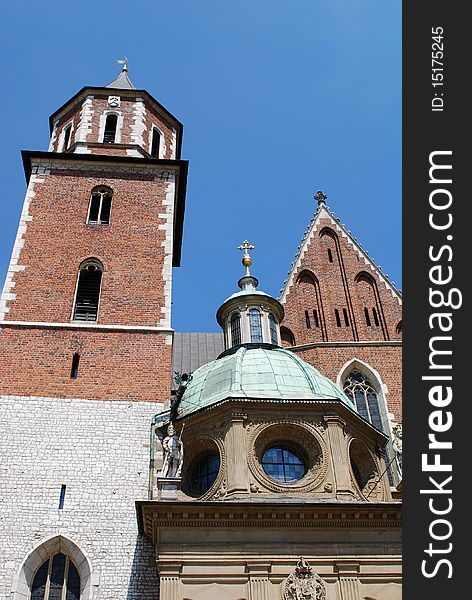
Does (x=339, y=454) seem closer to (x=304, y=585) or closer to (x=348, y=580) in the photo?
(x=348, y=580)

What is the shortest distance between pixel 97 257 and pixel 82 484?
7104mm

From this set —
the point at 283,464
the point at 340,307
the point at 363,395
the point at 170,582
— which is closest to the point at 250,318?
the point at 340,307

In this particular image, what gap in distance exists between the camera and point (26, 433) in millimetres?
14930

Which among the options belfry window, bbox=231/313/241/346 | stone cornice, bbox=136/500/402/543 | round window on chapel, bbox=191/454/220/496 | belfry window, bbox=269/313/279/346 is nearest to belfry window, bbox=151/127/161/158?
belfry window, bbox=231/313/241/346

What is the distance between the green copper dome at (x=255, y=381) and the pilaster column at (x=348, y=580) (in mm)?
3908

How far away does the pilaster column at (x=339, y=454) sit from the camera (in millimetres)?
14109

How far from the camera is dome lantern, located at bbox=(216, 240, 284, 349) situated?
67.7 feet

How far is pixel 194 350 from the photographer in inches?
1103

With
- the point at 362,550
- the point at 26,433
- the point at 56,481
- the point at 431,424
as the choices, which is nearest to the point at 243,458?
the point at 362,550

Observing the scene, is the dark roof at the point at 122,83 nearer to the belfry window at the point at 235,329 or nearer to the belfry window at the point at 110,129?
the belfry window at the point at 110,129

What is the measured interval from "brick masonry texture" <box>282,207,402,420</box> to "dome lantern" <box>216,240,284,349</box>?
4.18 ft

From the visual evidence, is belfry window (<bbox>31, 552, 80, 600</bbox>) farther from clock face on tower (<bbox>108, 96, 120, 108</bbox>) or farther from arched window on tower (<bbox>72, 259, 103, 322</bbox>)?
clock face on tower (<bbox>108, 96, 120, 108</bbox>)

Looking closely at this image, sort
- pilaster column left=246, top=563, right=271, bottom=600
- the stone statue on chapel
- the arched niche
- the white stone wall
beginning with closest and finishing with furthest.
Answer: pilaster column left=246, top=563, right=271, bottom=600 → the arched niche → the white stone wall → the stone statue on chapel

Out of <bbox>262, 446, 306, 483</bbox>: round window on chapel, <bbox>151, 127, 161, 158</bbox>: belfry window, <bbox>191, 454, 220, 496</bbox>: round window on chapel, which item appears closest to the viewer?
<bbox>262, 446, 306, 483</bbox>: round window on chapel
